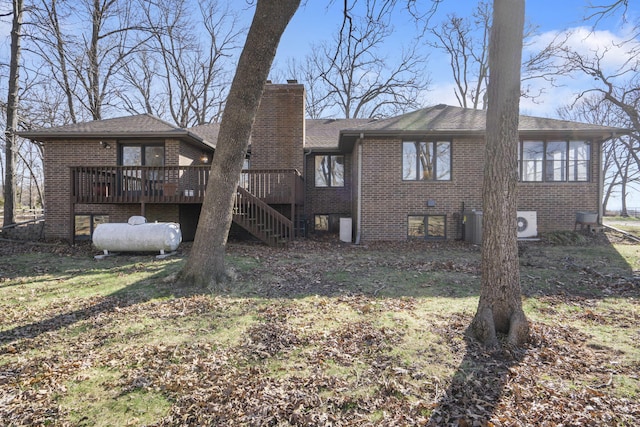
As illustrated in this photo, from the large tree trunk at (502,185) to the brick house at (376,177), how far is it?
→ 734cm

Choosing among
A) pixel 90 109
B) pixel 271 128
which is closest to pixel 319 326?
pixel 271 128

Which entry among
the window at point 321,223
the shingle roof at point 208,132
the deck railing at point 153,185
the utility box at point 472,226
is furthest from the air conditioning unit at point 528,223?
the shingle roof at point 208,132

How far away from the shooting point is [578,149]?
1191cm

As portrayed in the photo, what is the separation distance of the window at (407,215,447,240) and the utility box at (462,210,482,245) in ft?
A: 2.30

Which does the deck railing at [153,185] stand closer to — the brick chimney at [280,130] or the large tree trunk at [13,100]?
the brick chimney at [280,130]

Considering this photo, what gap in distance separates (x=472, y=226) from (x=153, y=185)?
34.7 ft

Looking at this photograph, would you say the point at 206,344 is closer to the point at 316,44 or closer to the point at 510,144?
the point at 510,144

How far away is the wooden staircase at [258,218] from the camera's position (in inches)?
440

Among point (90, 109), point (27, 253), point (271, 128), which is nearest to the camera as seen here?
point (27, 253)

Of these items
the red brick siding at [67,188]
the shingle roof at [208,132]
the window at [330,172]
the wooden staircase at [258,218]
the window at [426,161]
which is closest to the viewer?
the wooden staircase at [258,218]

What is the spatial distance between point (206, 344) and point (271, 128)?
12140 millimetres

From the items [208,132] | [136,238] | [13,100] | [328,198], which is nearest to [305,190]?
[328,198]

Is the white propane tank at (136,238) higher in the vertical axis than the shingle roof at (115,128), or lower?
lower

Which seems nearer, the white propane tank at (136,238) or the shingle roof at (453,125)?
the white propane tank at (136,238)
